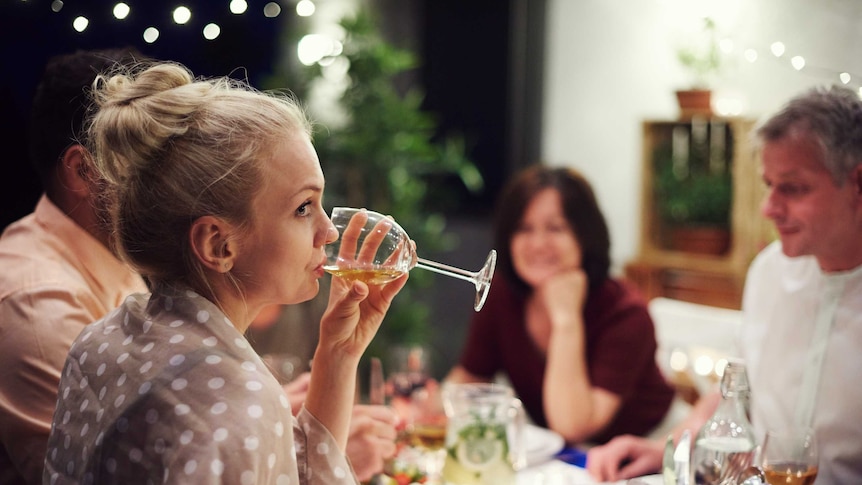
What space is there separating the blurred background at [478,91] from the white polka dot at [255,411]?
2.56 m

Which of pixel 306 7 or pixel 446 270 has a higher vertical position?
pixel 306 7

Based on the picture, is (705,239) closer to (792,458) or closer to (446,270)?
(792,458)

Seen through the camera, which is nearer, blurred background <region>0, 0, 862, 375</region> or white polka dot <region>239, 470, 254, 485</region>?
white polka dot <region>239, 470, 254, 485</region>

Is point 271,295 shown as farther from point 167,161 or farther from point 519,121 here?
point 519,121

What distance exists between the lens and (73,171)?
1755 mm

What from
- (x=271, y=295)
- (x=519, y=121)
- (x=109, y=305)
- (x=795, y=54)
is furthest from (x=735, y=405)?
(x=519, y=121)

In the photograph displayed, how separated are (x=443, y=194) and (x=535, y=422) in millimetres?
2329

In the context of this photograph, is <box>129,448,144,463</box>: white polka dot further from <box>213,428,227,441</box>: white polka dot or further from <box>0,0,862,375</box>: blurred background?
<box>0,0,862,375</box>: blurred background

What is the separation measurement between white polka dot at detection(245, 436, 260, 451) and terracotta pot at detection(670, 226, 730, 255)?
154 inches

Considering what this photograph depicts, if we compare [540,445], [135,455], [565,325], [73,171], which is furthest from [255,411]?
[565,325]

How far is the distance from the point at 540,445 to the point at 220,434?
3.78 ft

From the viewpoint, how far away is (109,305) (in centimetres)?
181

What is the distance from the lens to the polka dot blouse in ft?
3.63

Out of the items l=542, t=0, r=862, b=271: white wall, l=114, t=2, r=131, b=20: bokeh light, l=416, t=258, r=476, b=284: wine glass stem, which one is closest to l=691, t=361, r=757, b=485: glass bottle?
l=416, t=258, r=476, b=284: wine glass stem
